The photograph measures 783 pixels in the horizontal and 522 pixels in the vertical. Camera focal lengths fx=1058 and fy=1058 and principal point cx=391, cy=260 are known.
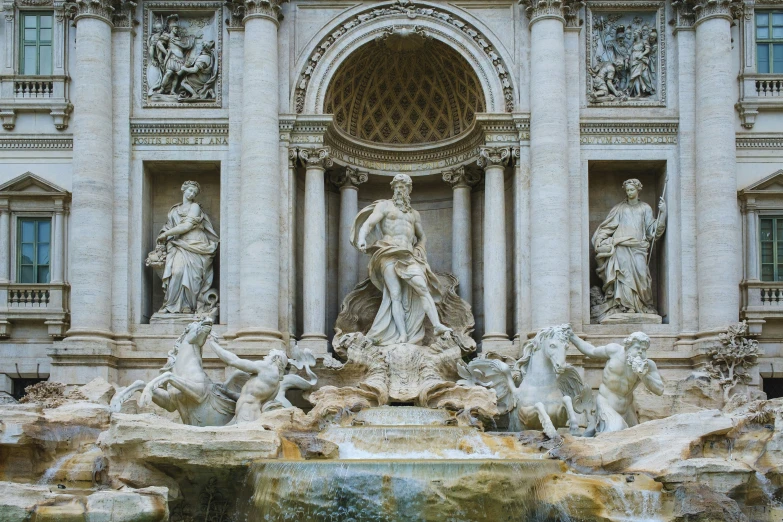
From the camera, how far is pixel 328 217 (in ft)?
84.0

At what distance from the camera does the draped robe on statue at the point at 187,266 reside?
2347 centimetres

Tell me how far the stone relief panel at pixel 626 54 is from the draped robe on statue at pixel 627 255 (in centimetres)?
263

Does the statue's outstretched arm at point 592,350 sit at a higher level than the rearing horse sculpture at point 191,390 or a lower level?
higher

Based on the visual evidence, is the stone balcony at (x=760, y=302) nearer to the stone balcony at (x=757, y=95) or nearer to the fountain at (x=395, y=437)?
the fountain at (x=395, y=437)

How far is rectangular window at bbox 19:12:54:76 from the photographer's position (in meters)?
25.0

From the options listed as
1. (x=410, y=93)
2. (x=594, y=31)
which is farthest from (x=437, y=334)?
Answer: (x=594, y=31)

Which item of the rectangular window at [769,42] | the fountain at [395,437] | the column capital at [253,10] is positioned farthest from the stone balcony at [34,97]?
A: the rectangular window at [769,42]

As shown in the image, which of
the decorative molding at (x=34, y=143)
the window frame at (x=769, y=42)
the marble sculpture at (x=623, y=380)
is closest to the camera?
the marble sculpture at (x=623, y=380)

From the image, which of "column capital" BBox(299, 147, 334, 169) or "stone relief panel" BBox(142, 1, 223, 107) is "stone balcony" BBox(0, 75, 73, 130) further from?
"column capital" BBox(299, 147, 334, 169)

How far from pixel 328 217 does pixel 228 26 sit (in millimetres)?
5041

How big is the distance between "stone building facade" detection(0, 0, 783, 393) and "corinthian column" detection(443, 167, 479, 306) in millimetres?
54

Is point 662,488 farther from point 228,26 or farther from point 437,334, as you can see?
point 228,26

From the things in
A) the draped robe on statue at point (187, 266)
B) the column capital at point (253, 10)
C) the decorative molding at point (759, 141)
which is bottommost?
the draped robe on statue at point (187, 266)

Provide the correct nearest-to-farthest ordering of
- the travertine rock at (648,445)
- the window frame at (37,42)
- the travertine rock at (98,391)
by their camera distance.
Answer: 1. the travertine rock at (648,445)
2. the travertine rock at (98,391)
3. the window frame at (37,42)
